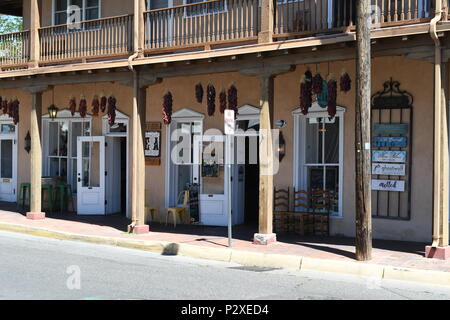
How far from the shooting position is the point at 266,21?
11.3 m

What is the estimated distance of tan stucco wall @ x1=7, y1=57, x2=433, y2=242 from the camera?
1143 centimetres

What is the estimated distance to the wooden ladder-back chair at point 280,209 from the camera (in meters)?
12.9

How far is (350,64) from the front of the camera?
12273 millimetres

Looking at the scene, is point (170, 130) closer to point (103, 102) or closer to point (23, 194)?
point (103, 102)

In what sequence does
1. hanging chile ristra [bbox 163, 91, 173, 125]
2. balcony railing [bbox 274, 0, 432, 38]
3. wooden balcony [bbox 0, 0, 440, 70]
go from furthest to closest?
hanging chile ristra [bbox 163, 91, 173, 125] → wooden balcony [bbox 0, 0, 440, 70] → balcony railing [bbox 274, 0, 432, 38]

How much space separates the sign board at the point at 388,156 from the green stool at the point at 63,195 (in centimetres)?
928

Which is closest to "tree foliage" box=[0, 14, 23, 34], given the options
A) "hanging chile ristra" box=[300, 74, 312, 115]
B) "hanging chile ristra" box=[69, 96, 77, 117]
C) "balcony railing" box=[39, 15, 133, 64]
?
"balcony railing" box=[39, 15, 133, 64]

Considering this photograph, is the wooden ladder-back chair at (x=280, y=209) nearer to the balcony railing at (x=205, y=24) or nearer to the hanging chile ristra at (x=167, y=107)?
the hanging chile ristra at (x=167, y=107)

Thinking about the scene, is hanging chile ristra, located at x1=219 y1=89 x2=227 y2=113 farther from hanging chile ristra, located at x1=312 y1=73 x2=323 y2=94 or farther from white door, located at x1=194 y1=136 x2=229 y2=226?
hanging chile ristra, located at x1=312 y1=73 x2=323 y2=94

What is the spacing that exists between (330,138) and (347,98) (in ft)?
3.22

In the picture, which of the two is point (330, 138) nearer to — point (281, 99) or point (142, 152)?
point (281, 99)

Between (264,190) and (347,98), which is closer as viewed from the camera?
(264,190)

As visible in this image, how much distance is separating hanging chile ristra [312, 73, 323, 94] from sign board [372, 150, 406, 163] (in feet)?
5.68
